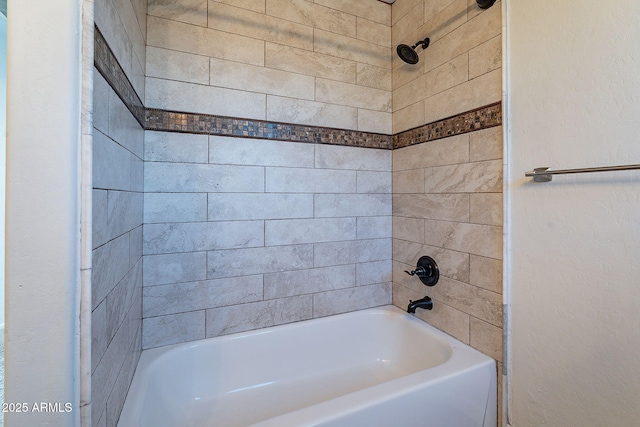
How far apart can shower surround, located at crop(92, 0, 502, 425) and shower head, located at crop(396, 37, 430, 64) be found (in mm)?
67

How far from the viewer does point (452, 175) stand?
5.18 ft

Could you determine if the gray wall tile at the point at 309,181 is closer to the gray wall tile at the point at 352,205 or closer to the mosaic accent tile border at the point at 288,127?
the gray wall tile at the point at 352,205

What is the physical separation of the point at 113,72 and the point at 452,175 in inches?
63.6

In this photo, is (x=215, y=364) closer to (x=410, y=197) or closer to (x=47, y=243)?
(x=47, y=243)

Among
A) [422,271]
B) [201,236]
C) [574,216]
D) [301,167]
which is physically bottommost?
[422,271]

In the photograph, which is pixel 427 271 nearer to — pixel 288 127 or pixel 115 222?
pixel 288 127

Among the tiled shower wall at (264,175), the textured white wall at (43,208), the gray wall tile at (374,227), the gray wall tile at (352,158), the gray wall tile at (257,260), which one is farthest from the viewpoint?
the gray wall tile at (374,227)

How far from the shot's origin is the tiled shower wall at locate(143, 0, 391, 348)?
1.48 m

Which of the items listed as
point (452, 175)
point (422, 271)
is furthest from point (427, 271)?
point (452, 175)

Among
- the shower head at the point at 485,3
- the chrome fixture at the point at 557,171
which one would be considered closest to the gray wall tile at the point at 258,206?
the chrome fixture at the point at 557,171

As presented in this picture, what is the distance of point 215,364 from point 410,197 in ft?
5.24

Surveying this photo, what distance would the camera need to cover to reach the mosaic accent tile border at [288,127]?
128 centimetres

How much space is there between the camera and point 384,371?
180 cm

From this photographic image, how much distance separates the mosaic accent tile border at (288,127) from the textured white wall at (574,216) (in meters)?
0.21
